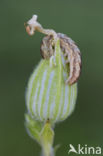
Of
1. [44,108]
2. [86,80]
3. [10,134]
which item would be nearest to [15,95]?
[10,134]

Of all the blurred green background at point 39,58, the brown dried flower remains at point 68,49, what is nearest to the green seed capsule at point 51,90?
the brown dried flower remains at point 68,49

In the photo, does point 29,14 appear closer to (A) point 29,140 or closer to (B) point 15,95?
(B) point 15,95

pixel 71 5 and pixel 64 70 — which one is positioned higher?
pixel 71 5

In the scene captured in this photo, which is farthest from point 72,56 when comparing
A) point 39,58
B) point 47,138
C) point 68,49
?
point 39,58

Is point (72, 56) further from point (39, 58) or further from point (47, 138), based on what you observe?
point (39, 58)

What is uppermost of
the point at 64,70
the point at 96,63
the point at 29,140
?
the point at 96,63
